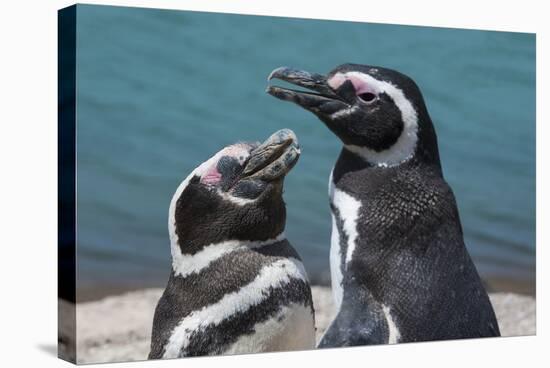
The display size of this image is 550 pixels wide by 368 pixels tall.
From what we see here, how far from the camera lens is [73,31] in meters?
4.21

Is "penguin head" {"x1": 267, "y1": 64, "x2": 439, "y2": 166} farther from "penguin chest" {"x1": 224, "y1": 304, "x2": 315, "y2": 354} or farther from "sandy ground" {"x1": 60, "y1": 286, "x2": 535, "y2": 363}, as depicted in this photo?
"sandy ground" {"x1": 60, "y1": 286, "x2": 535, "y2": 363}

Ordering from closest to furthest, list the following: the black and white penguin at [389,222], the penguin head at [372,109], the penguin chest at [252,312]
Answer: the penguin chest at [252,312] < the black and white penguin at [389,222] < the penguin head at [372,109]

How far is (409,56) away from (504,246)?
131 centimetres

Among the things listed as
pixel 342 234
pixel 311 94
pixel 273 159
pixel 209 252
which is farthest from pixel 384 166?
pixel 209 252

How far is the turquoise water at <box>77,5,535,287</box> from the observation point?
4.32 m

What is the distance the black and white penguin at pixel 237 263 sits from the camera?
3.85 meters

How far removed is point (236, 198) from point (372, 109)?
806mm

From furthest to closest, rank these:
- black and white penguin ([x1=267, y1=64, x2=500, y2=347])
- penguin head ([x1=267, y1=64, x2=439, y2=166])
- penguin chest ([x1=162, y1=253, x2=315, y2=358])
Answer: penguin head ([x1=267, y1=64, x2=439, y2=166])
black and white penguin ([x1=267, y1=64, x2=500, y2=347])
penguin chest ([x1=162, y1=253, x2=315, y2=358])

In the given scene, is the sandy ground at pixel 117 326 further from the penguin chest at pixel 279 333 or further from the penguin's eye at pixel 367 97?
the penguin's eye at pixel 367 97

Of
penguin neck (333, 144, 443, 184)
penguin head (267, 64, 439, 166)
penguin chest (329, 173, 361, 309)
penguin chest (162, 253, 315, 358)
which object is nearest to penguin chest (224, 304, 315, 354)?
penguin chest (162, 253, 315, 358)

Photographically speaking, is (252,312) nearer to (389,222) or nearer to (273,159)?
(273,159)

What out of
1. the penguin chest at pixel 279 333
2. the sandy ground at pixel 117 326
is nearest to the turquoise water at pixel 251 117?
the sandy ground at pixel 117 326

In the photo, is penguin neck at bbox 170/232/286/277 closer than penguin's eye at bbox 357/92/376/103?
Yes

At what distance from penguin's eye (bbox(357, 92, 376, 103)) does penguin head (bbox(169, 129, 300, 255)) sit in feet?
1.59
